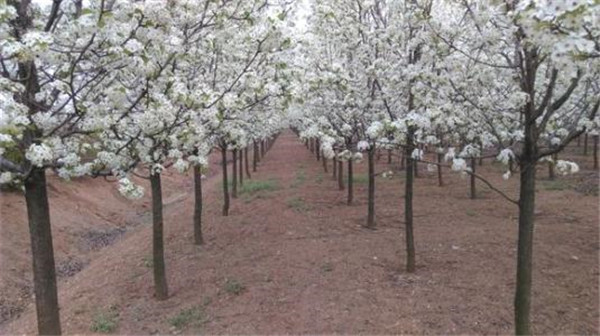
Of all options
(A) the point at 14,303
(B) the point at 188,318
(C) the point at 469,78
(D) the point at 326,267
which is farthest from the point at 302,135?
(A) the point at 14,303

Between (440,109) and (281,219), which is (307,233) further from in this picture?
(440,109)

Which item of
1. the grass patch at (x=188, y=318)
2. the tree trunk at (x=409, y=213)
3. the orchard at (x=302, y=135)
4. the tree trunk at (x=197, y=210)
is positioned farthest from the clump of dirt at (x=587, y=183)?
the grass patch at (x=188, y=318)

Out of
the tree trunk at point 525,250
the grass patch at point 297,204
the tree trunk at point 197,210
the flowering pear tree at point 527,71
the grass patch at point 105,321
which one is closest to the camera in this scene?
the flowering pear tree at point 527,71

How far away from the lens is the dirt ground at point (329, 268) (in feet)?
27.4

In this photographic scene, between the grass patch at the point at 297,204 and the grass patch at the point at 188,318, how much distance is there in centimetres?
828

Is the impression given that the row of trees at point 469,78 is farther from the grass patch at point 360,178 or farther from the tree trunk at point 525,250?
the grass patch at point 360,178

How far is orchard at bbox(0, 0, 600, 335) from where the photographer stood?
17.5 feet

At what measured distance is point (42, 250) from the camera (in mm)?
6086

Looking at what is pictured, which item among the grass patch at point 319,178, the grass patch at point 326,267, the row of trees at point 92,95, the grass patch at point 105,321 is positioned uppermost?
the row of trees at point 92,95

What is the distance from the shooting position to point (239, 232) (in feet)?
49.1

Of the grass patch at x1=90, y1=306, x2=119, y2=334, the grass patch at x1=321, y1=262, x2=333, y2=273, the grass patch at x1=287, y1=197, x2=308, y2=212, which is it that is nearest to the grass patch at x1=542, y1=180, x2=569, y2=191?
the grass patch at x1=287, y1=197, x2=308, y2=212

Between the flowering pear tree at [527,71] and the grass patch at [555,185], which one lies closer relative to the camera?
the flowering pear tree at [527,71]

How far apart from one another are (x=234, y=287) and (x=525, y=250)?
5.80 m

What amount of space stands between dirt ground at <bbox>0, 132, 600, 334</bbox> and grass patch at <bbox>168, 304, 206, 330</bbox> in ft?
0.12
